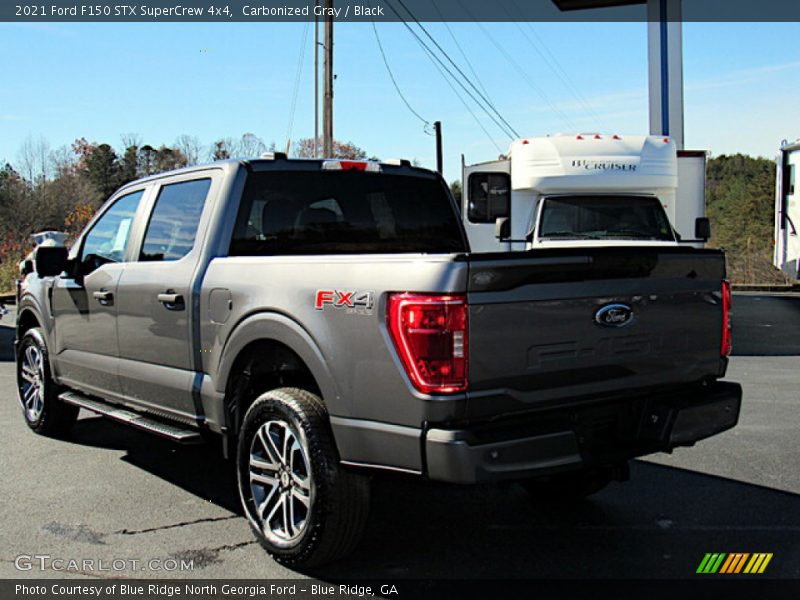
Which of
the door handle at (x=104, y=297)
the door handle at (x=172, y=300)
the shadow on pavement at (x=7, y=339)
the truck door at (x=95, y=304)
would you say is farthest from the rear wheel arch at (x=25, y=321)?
the shadow on pavement at (x=7, y=339)

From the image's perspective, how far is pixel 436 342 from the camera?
11.2ft

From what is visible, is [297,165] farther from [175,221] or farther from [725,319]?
[725,319]

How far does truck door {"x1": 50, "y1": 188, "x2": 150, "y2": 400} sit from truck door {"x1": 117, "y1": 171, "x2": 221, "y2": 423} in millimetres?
194

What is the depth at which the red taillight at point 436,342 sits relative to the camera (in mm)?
3396

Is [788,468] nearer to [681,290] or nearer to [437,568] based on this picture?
[681,290]

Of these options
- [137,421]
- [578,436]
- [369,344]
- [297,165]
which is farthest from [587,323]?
[137,421]

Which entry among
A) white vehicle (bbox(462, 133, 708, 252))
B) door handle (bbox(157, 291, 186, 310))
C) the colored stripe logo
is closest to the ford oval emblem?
the colored stripe logo

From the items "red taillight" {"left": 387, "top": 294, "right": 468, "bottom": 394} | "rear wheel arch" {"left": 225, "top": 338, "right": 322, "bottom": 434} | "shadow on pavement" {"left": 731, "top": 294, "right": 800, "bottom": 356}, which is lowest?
"shadow on pavement" {"left": 731, "top": 294, "right": 800, "bottom": 356}

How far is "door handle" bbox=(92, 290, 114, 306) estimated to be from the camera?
5.53 metres

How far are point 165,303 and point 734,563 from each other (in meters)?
3.37

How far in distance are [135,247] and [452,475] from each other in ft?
10.2

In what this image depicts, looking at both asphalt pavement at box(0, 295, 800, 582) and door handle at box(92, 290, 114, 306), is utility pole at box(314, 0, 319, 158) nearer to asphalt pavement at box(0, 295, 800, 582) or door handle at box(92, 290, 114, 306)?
asphalt pavement at box(0, 295, 800, 582)

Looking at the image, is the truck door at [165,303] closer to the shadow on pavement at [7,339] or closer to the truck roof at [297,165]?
the truck roof at [297,165]

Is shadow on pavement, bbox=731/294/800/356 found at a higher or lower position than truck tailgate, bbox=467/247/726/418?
lower
